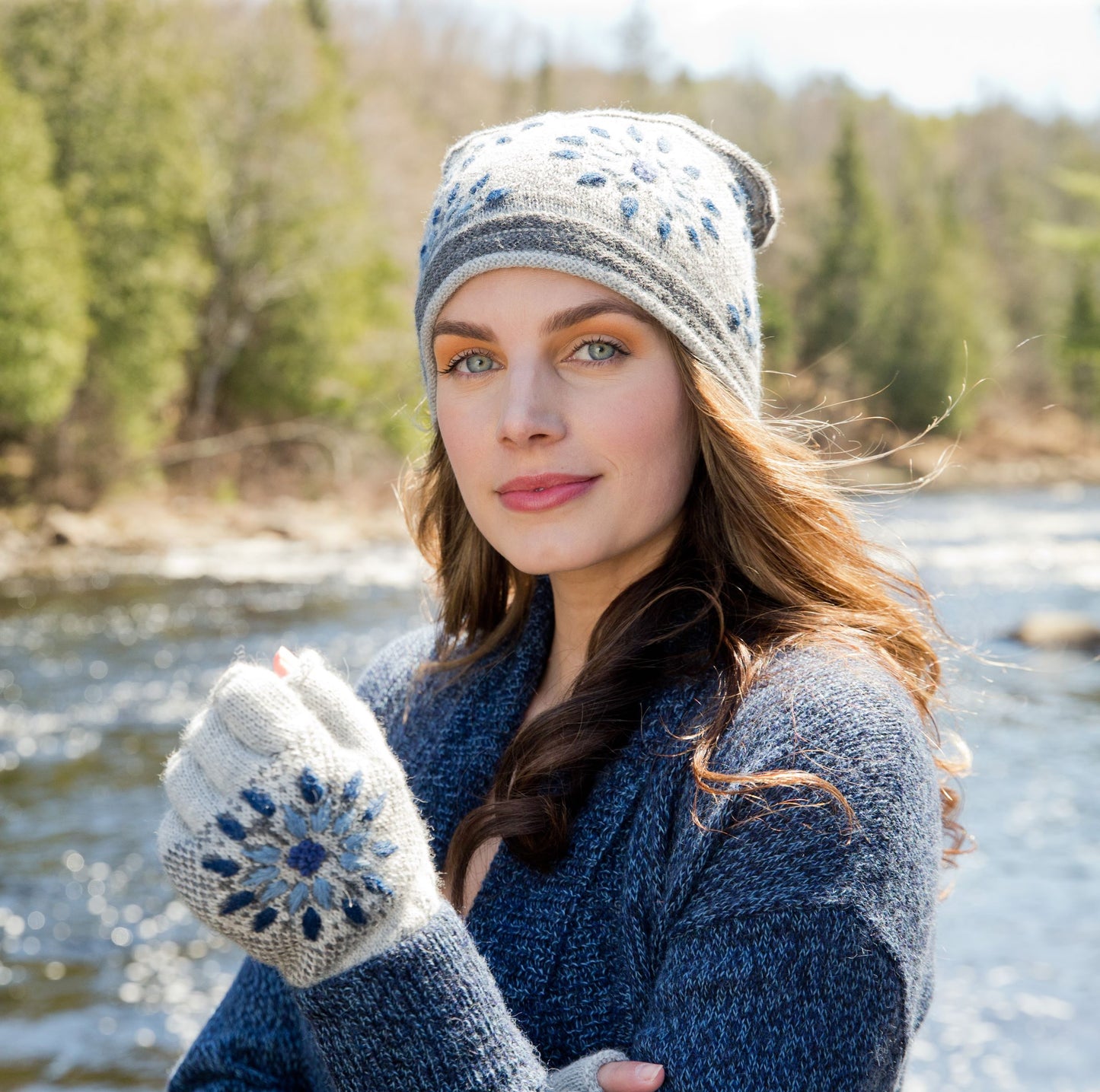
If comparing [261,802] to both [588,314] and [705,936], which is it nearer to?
[705,936]

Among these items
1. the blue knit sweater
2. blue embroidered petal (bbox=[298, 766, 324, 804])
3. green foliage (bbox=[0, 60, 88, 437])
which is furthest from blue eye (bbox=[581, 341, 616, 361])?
green foliage (bbox=[0, 60, 88, 437])

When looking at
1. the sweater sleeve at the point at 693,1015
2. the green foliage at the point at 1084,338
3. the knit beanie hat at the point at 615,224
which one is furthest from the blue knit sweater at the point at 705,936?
the green foliage at the point at 1084,338

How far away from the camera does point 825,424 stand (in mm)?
2174

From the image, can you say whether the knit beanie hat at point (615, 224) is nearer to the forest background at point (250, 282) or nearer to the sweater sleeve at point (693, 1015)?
the sweater sleeve at point (693, 1015)

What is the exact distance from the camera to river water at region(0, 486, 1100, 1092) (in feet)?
20.6

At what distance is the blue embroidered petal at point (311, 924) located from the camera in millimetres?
1506

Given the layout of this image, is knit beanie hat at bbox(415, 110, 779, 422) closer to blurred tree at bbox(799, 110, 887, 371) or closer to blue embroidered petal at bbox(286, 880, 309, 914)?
blue embroidered petal at bbox(286, 880, 309, 914)

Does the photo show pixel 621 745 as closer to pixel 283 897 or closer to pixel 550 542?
pixel 550 542

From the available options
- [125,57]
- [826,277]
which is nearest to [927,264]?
[826,277]

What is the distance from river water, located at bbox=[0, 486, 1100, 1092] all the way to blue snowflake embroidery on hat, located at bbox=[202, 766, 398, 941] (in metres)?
0.28

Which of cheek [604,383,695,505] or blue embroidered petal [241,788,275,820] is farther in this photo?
cheek [604,383,695,505]

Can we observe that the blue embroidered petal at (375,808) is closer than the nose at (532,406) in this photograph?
Yes

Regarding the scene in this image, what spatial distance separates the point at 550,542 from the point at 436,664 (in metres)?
0.45

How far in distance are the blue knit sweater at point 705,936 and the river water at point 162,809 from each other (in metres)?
0.51
